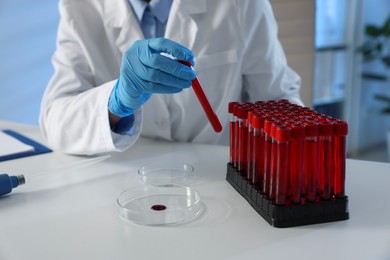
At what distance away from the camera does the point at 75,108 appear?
1.09m

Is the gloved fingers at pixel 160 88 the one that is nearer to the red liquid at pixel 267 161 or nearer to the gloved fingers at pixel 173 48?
the gloved fingers at pixel 173 48

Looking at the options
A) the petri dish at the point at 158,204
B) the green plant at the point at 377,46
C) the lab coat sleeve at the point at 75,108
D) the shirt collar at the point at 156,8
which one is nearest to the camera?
the petri dish at the point at 158,204

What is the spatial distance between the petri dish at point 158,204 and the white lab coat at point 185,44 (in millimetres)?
385

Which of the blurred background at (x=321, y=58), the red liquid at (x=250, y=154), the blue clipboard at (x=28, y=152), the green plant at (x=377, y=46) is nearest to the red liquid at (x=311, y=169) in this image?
the red liquid at (x=250, y=154)

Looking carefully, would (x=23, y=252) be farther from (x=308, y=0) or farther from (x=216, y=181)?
(x=308, y=0)

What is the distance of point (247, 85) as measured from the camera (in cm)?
138

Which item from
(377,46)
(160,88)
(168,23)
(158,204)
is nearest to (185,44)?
(168,23)

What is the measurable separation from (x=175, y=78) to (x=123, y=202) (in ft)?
0.88

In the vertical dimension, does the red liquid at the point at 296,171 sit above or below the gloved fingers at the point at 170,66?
below

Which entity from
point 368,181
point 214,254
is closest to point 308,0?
point 368,181

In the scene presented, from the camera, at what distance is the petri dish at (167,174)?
0.90 m

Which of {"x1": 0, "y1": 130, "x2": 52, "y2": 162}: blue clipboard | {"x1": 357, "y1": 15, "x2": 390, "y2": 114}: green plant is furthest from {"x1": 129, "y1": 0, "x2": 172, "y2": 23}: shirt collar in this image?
{"x1": 357, "y1": 15, "x2": 390, "y2": 114}: green plant

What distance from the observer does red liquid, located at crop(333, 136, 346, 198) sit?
684 millimetres

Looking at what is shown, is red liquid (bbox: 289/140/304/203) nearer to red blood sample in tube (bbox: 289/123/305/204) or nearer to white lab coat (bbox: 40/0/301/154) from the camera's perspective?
red blood sample in tube (bbox: 289/123/305/204)
